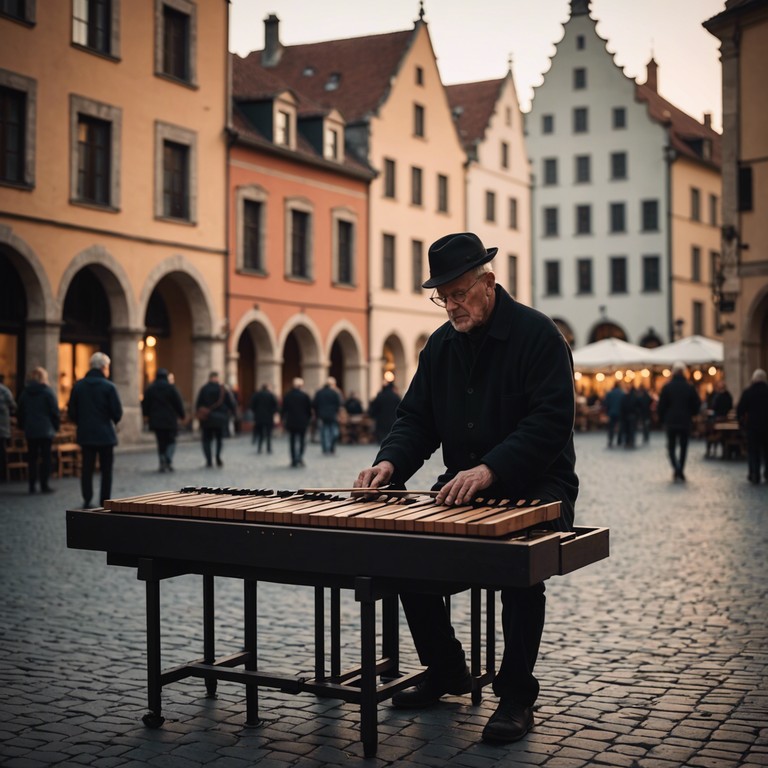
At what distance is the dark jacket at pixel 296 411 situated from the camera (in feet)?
79.4

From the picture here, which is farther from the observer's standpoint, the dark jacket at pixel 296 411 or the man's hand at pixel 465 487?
the dark jacket at pixel 296 411

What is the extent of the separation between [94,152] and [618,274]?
121 feet

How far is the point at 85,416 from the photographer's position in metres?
15.1

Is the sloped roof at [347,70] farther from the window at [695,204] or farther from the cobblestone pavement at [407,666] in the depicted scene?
the cobblestone pavement at [407,666]

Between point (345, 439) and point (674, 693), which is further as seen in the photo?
point (345, 439)

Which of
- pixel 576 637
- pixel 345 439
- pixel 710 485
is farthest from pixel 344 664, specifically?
pixel 345 439

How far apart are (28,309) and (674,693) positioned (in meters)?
24.1

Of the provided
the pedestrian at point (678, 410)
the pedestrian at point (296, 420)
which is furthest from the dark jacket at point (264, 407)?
the pedestrian at point (678, 410)

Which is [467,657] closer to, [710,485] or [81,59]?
[710,485]

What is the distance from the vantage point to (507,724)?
16.9ft

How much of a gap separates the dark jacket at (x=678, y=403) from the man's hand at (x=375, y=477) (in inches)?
609

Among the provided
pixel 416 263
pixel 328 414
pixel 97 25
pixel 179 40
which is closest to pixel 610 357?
pixel 416 263

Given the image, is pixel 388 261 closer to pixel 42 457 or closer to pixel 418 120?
pixel 418 120

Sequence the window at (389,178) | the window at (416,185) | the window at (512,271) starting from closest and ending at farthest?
1. the window at (389,178)
2. the window at (416,185)
3. the window at (512,271)
